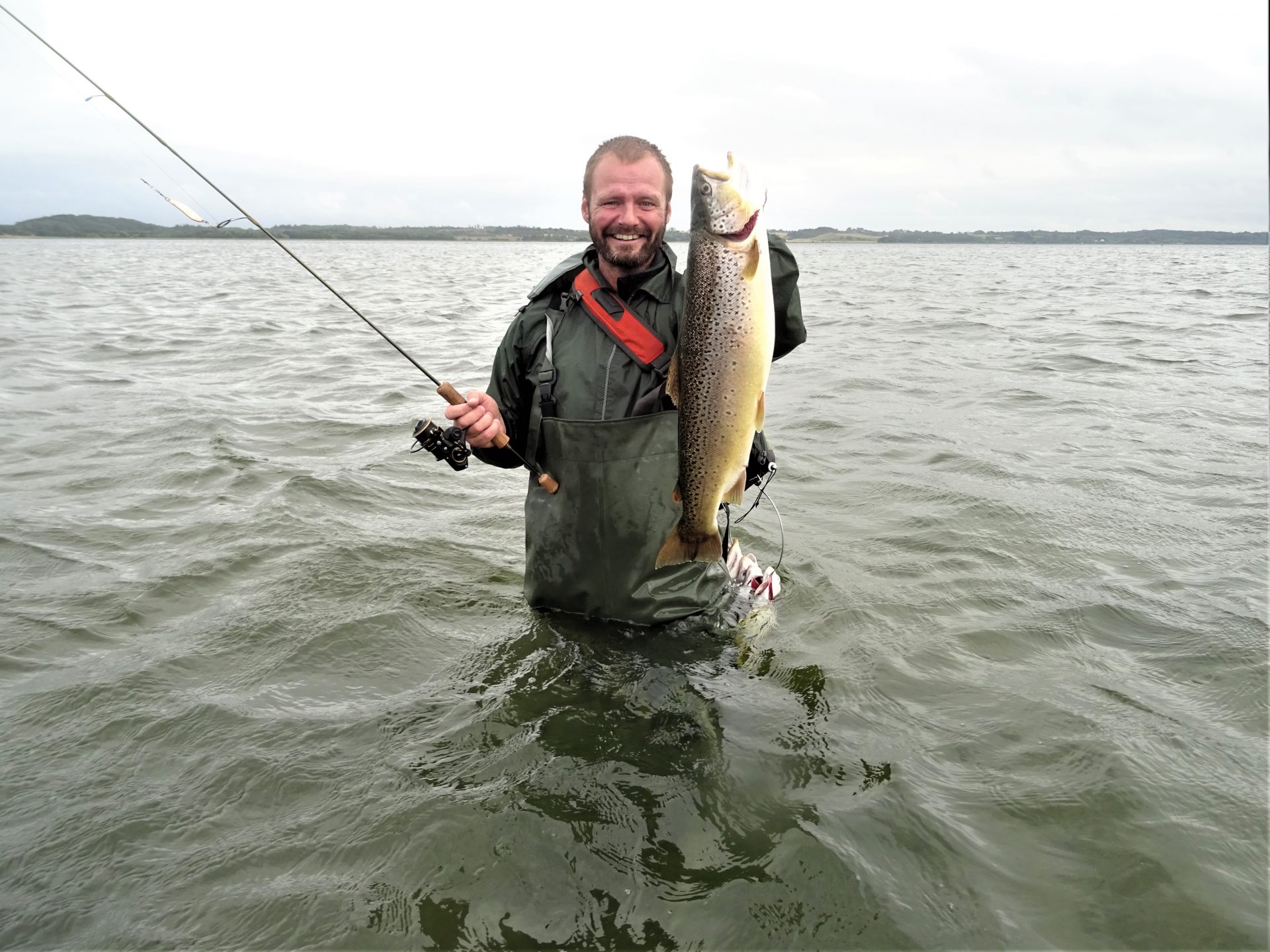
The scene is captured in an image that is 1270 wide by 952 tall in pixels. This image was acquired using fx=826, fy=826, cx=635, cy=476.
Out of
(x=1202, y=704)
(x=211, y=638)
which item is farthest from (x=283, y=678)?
(x=1202, y=704)

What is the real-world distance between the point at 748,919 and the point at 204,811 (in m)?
2.19

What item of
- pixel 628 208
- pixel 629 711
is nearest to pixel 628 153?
pixel 628 208

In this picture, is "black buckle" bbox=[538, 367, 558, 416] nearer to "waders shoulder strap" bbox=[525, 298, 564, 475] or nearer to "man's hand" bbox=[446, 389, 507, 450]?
"waders shoulder strap" bbox=[525, 298, 564, 475]

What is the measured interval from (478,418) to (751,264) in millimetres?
1432

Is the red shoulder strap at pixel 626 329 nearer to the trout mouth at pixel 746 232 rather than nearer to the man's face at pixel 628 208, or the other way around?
the man's face at pixel 628 208

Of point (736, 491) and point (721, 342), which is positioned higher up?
point (721, 342)

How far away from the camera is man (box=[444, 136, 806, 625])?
377 cm

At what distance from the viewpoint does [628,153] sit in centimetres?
374

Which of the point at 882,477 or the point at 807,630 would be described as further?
the point at 882,477

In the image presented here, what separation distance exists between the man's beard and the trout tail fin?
4.01 feet

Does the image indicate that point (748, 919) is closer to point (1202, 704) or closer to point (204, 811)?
point (204, 811)

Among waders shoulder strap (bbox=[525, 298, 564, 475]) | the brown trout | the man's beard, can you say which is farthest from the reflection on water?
the man's beard

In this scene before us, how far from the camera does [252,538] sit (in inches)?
249

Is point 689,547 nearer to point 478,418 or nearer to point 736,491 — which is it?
point 736,491
